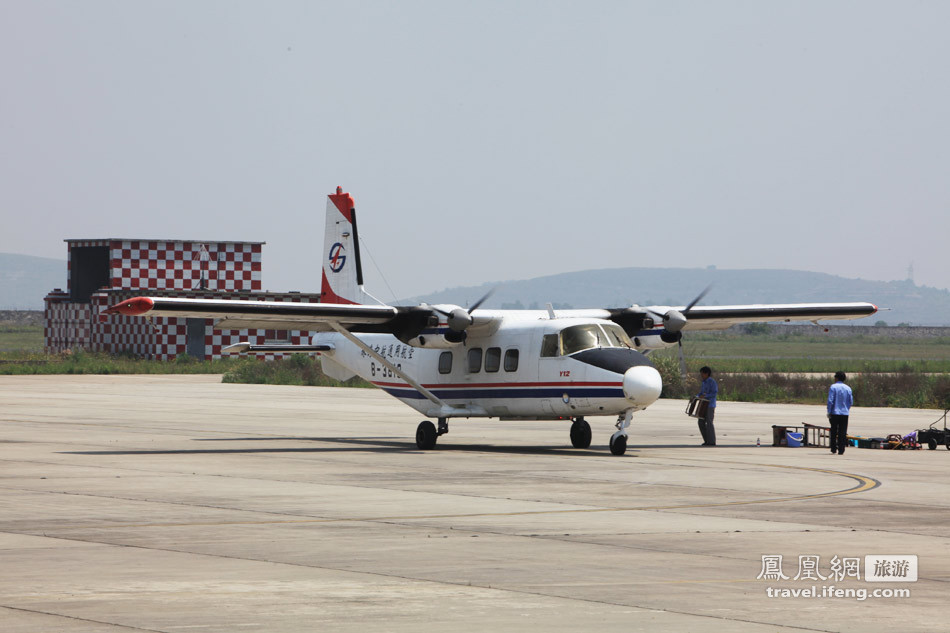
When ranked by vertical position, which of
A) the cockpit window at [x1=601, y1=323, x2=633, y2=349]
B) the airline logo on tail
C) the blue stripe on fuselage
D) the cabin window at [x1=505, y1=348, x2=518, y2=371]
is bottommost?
the blue stripe on fuselage

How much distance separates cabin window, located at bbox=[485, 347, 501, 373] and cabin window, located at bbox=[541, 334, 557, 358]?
122cm

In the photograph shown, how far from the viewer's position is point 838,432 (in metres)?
23.8

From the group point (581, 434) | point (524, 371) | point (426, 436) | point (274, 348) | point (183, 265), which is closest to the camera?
point (524, 371)

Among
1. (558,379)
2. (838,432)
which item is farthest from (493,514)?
(838,432)

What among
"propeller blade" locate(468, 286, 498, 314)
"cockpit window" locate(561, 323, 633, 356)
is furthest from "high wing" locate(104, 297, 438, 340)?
"cockpit window" locate(561, 323, 633, 356)

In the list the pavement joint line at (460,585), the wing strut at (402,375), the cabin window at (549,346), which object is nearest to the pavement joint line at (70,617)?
the pavement joint line at (460,585)

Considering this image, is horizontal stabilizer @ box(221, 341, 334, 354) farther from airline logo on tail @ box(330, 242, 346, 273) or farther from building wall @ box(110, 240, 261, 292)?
building wall @ box(110, 240, 261, 292)

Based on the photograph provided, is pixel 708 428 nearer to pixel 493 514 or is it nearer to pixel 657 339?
pixel 657 339

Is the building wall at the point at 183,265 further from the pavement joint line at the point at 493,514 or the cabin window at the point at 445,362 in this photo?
the pavement joint line at the point at 493,514

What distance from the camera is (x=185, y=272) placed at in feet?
214

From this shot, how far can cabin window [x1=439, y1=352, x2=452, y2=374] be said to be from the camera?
2589cm

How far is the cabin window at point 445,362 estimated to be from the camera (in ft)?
84.9

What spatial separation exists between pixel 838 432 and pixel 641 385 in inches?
178

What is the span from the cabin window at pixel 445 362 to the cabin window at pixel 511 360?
160 centimetres
